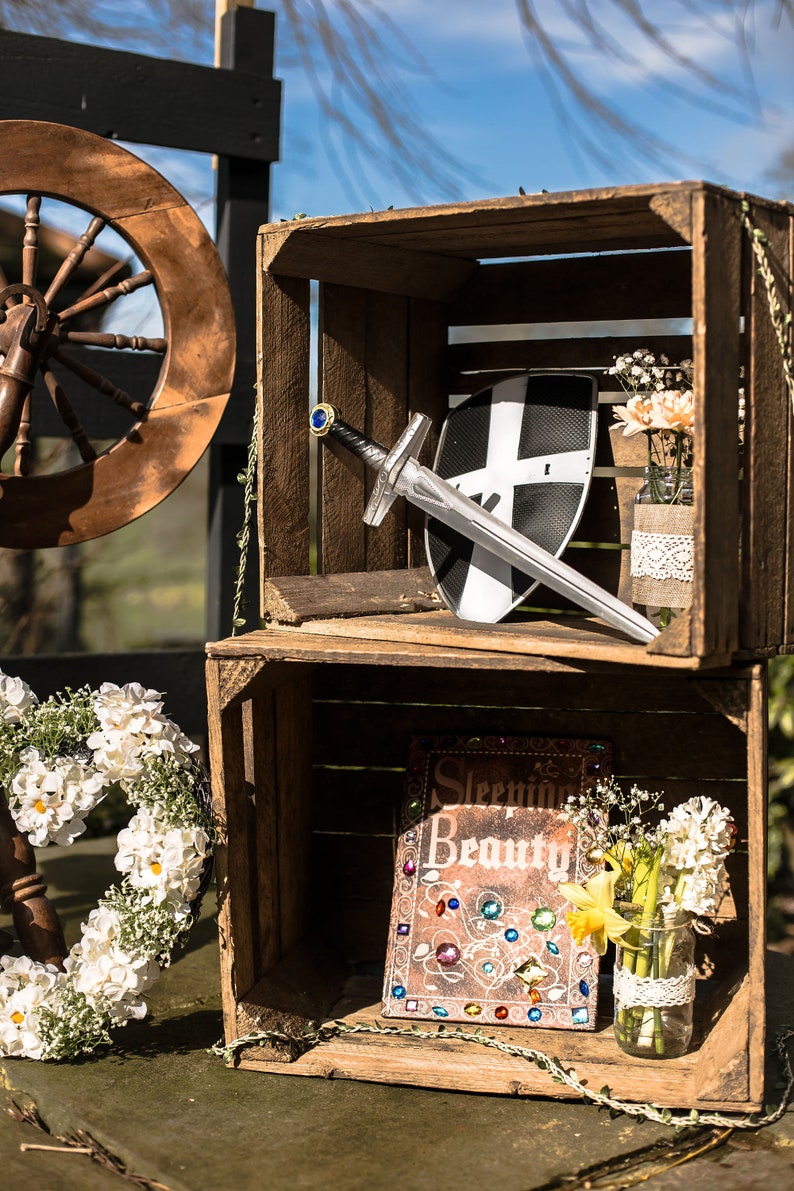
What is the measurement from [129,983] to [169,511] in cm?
568

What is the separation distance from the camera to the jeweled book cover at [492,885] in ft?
8.20

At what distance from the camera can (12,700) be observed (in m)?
2.46

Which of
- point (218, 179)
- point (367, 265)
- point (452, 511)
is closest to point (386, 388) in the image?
point (367, 265)

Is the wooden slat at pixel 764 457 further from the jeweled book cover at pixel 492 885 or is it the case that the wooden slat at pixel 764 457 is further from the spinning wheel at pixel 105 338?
the spinning wheel at pixel 105 338

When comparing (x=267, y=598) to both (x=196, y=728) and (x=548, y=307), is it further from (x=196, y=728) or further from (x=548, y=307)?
(x=196, y=728)

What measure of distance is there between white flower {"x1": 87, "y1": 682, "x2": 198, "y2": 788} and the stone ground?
1.78 feet

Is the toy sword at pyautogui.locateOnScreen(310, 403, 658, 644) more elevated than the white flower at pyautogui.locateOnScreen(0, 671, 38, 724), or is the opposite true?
the toy sword at pyautogui.locateOnScreen(310, 403, 658, 644)

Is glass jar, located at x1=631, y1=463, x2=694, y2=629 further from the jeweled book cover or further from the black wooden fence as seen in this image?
the black wooden fence

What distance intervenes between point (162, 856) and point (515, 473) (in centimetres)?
102

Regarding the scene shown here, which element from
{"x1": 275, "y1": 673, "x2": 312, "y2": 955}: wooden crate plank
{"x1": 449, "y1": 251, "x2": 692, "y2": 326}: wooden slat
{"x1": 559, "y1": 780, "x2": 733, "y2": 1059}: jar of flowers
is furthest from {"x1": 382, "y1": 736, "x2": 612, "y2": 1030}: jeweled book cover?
{"x1": 449, "y1": 251, "x2": 692, "y2": 326}: wooden slat

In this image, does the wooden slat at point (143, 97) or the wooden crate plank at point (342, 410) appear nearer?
the wooden crate plank at point (342, 410)

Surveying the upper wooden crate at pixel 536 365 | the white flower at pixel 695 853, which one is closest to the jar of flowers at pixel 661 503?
the upper wooden crate at pixel 536 365

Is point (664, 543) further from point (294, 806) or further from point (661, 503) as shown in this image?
point (294, 806)

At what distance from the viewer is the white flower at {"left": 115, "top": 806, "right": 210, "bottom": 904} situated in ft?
7.65
